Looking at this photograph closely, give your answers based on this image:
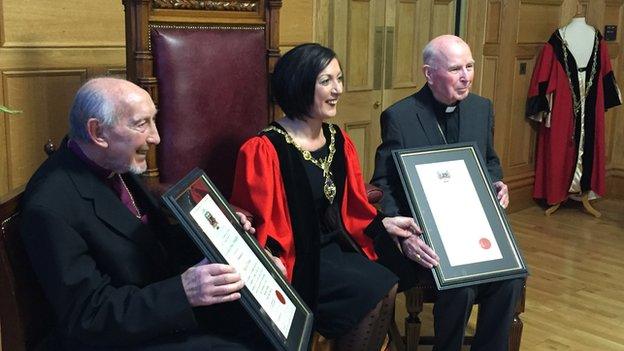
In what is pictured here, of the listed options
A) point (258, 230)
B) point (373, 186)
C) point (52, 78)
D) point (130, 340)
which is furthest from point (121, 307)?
point (52, 78)

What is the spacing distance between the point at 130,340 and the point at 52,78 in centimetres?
138

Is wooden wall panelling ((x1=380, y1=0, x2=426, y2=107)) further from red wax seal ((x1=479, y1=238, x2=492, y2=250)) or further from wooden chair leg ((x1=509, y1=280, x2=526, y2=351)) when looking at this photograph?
red wax seal ((x1=479, y1=238, x2=492, y2=250))

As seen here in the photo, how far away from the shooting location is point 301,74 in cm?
227

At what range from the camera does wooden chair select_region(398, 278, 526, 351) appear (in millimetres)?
2455

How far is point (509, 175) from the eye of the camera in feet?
16.1

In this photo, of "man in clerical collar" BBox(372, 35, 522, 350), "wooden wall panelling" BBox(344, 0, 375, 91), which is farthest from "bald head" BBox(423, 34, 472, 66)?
"wooden wall panelling" BBox(344, 0, 375, 91)

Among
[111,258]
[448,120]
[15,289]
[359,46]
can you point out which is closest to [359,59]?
[359,46]

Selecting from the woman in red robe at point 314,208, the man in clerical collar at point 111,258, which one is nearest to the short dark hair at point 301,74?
the woman in red robe at point 314,208

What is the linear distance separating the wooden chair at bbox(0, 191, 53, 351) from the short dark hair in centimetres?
92

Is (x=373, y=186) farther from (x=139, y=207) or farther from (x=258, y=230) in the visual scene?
(x=139, y=207)

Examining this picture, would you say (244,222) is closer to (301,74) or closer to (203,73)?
(301,74)

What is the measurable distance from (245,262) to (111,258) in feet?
0.96

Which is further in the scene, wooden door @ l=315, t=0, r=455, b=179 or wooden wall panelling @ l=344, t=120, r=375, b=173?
wooden wall panelling @ l=344, t=120, r=375, b=173

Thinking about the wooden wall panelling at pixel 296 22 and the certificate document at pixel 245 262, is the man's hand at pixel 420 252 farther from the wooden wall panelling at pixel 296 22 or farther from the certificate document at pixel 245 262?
the wooden wall panelling at pixel 296 22
